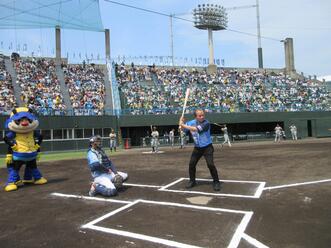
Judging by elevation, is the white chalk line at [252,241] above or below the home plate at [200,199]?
below

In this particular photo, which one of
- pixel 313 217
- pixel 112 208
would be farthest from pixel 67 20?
pixel 313 217

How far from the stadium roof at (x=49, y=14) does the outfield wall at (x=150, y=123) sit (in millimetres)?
7319

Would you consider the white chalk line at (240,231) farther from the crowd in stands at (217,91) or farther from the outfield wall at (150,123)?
the crowd in stands at (217,91)

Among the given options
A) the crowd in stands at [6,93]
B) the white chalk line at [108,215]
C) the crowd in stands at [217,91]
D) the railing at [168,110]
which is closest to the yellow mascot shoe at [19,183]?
the white chalk line at [108,215]

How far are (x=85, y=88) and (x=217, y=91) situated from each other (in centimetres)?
1496

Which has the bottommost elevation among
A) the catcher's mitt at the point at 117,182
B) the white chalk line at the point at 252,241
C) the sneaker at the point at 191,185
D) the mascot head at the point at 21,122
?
the white chalk line at the point at 252,241

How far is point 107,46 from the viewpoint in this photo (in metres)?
44.0

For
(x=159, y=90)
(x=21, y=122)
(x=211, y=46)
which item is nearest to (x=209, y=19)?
(x=211, y=46)

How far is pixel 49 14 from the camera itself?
29.2 m

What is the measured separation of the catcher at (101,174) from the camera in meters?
8.22

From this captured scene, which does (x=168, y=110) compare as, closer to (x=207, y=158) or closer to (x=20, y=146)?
(x=20, y=146)

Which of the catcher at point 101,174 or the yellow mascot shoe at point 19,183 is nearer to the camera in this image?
the catcher at point 101,174

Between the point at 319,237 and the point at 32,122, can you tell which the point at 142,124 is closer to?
the point at 32,122

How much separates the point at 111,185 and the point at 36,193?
A: 1.99 m
